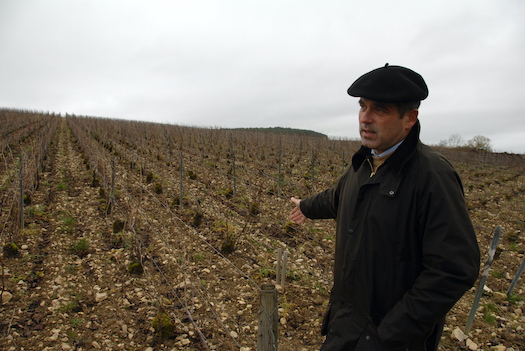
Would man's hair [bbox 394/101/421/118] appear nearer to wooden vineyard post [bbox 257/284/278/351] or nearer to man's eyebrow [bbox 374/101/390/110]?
man's eyebrow [bbox 374/101/390/110]

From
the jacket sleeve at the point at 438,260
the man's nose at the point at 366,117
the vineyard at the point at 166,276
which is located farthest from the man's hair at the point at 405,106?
the vineyard at the point at 166,276

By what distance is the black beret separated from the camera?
1511 mm

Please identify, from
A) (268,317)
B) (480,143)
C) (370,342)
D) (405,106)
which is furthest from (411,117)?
(480,143)

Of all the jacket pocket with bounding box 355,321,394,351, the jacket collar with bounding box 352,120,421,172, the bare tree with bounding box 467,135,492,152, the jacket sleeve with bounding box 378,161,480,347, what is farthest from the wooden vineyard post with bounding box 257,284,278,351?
the bare tree with bounding box 467,135,492,152

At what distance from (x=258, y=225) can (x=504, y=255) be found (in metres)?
5.33

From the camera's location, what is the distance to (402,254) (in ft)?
4.94

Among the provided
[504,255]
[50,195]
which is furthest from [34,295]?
[504,255]

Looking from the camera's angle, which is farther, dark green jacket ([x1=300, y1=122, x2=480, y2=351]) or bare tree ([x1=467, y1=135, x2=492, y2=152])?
bare tree ([x1=467, y1=135, x2=492, y2=152])

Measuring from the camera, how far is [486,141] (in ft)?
172

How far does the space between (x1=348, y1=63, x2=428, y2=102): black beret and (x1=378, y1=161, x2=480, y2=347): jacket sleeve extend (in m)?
0.39

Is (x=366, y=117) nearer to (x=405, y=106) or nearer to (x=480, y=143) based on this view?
(x=405, y=106)

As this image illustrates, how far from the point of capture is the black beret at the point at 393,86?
4.96 feet

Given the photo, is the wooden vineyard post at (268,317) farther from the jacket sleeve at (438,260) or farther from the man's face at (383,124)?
the man's face at (383,124)

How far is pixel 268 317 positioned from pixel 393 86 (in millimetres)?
1564
